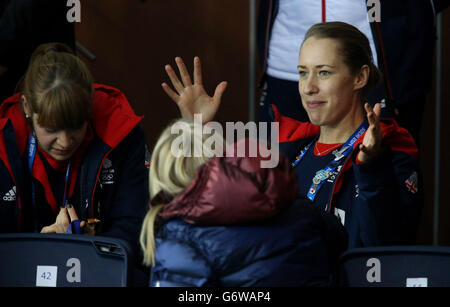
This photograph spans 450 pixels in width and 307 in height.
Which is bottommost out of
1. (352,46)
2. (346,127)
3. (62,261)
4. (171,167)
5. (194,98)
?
(62,261)

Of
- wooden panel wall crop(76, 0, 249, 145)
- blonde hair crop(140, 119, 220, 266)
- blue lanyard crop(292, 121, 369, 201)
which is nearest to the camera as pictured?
blonde hair crop(140, 119, 220, 266)

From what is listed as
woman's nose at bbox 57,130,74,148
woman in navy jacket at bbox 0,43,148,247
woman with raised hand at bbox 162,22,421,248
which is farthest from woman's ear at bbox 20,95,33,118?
woman with raised hand at bbox 162,22,421,248

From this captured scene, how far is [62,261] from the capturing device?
5.71 feet

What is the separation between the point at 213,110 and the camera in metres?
2.43

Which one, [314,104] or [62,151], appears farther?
[314,104]

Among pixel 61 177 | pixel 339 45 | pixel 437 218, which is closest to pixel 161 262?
pixel 61 177

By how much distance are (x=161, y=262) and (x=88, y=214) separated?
2.53 feet

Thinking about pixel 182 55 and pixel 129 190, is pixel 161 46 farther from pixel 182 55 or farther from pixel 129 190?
pixel 129 190

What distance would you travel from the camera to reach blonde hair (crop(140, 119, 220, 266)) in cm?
166

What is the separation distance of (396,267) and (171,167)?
22.8 inches

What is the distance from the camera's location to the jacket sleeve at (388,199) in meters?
1.92

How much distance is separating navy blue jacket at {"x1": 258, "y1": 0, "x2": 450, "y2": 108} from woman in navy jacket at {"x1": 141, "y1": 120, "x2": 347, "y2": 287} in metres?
1.42

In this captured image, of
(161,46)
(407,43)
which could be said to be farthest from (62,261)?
(161,46)

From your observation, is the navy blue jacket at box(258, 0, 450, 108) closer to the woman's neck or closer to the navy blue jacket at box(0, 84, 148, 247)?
the woman's neck
